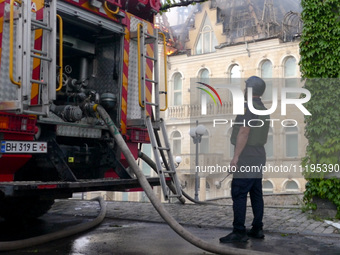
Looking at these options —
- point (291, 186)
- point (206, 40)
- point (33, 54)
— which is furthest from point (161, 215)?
point (206, 40)

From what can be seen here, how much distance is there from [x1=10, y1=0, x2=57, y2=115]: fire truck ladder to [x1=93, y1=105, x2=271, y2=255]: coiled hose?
3.11 ft

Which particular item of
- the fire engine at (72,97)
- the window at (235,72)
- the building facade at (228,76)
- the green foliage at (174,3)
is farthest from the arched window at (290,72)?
the fire engine at (72,97)

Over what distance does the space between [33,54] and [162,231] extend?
8.75ft

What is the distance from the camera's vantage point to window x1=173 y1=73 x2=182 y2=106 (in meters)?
29.3

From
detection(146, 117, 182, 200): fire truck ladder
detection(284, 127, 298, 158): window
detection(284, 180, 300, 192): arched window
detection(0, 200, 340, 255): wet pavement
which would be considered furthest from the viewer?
detection(284, 127, 298, 158): window

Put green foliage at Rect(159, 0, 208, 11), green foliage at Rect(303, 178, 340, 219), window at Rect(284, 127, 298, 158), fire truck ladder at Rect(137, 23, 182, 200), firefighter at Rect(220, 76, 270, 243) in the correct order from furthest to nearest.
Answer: window at Rect(284, 127, 298, 158)
green foliage at Rect(159, 0, 208, 11)
green foliage at Rect(303, 178, 340, 219)
fire truck ladder at Rect(137, 23, 182, 200)
firefighter at Rect(220, 76, 270, 243)

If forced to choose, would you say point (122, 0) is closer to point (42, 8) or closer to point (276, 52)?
point (42, 8)

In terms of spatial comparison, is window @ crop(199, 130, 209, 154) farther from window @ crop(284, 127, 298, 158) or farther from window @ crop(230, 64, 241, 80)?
window @ crop(284, 127, 298, 158)

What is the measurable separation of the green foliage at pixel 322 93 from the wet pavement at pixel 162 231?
620mm

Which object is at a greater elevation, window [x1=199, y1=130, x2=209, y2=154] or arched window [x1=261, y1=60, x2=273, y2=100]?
arched window [x1=261, y1=60, x2=273, y2=100]

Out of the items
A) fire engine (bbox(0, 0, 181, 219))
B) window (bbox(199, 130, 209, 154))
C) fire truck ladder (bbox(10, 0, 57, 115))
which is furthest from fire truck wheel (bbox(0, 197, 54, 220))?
window (bbox(199, 130, 209, 154))

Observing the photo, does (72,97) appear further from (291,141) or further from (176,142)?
(176,142)

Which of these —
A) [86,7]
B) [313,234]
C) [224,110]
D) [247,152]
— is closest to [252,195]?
[247,152]

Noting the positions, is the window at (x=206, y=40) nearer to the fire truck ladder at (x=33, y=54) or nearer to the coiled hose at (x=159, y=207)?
the coiled hose at (x=159, y=207)
